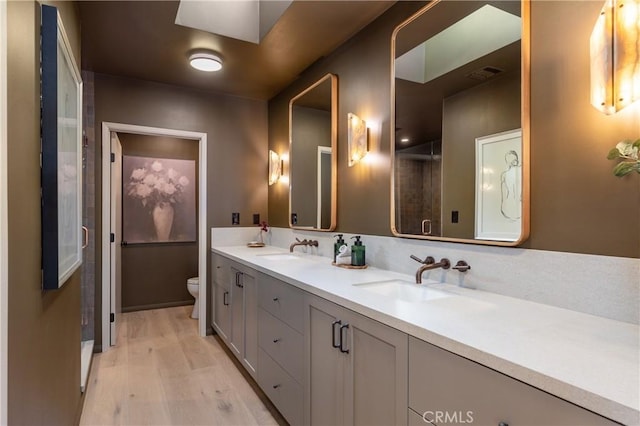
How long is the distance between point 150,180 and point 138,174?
0.15 m

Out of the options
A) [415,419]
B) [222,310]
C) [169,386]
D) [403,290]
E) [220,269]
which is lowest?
[169,386]

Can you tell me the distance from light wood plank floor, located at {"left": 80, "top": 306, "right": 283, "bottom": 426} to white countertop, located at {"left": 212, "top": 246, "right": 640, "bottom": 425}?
A: 1.17 m

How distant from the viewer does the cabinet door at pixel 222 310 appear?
2.92m

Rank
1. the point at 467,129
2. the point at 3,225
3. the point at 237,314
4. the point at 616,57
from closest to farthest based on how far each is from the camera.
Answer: the point at 3,225 → the point at 616,57 → the point at 467,129 → the point at 237,314

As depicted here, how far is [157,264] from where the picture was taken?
4.43 m

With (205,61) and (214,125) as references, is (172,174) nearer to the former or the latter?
(214,125)

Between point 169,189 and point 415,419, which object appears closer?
point 415,419

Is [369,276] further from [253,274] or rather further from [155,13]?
[155,13]

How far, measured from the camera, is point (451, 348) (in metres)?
0.94

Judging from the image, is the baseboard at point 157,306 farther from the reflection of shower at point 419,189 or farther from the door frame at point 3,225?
the door frame at point 3,225

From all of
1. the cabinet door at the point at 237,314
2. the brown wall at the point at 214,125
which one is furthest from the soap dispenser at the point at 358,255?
the brown wall at the point at 214,125

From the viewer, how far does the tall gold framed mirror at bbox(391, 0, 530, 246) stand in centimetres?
142

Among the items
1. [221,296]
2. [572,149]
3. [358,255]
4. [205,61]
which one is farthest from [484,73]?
[221,296]

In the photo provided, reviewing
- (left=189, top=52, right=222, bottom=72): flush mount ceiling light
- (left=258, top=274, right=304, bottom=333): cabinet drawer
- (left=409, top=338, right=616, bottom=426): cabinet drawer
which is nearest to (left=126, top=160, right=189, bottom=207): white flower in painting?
(left=189, top=52, right=222, bottom=72): flush mount ceiling light
